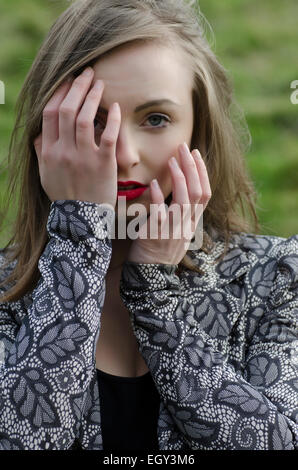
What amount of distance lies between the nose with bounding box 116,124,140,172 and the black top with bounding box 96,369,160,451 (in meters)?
0.64

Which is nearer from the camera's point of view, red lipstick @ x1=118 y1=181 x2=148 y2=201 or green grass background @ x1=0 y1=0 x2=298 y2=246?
red lipstick @ x1=118 y1=181 x2=148 y2=201

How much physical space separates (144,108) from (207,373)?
32.1 inches

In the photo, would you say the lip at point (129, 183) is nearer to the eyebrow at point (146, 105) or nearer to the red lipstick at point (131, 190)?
the red lipstick at point (131, 190)

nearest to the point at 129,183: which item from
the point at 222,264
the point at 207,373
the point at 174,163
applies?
the point at 174,163

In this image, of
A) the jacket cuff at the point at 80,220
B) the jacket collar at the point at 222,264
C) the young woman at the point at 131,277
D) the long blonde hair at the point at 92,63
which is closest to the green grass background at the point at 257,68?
the long blonde hair at the point at 92,63

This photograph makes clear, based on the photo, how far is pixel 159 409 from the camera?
8.58 ft

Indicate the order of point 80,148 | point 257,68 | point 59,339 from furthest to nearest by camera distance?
point 257,68 → point 80,148 → point 59,339

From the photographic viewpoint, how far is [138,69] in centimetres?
261

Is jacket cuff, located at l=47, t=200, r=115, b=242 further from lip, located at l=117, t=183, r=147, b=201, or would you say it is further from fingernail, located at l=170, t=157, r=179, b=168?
fingernail, located at l=170, t=157, r=179, b=168

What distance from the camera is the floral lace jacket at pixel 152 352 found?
7.90 ft

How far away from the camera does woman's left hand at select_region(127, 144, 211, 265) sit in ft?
8.68

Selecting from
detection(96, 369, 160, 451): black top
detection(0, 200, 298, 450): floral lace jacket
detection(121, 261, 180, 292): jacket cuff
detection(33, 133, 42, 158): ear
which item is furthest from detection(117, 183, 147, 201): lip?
detection(96, 369, 160, 451): black top

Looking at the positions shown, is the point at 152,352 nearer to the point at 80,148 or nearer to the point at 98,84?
the point at 80,148

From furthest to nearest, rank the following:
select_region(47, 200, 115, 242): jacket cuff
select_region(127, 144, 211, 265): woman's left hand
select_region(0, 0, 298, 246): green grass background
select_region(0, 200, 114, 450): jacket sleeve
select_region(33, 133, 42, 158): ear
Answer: select_region(0, 0, 298, 246): green grass background → select_region(33, 133, 42, 158): ear → select_region(127, 144, 211, 265): woman's left hand → select_region(47, 200, 115, 242): jacket cuff → select_region(0, 200, 114, 450): jacket sleeve
